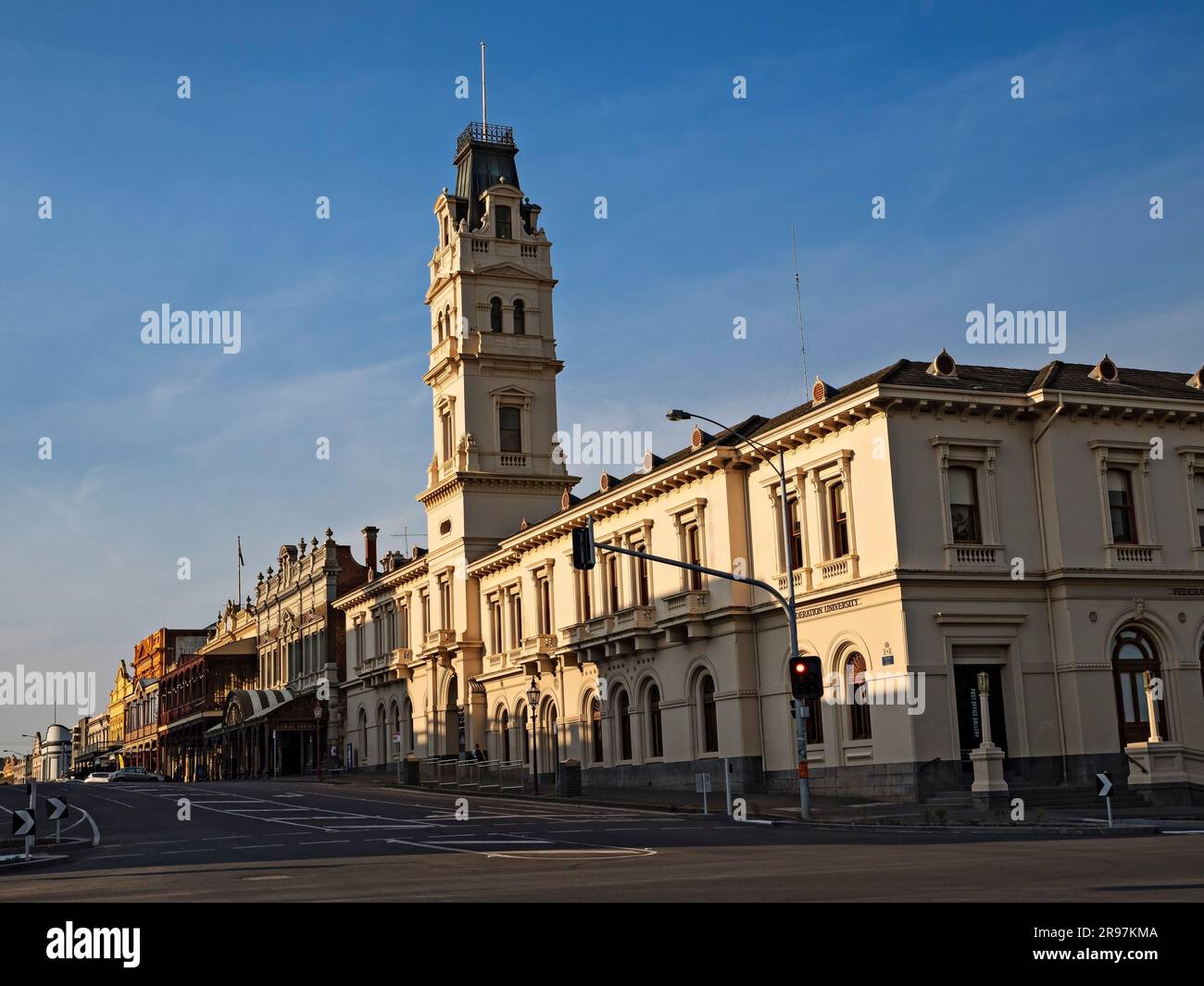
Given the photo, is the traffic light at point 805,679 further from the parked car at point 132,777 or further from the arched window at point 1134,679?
the parked car at point 132,777

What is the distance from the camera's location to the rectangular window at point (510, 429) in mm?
66375

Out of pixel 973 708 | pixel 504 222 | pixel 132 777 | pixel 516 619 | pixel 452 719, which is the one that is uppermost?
pixel 504 222

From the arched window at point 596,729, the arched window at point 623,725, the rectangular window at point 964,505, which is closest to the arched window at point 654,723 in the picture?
the arched window at point 623,725

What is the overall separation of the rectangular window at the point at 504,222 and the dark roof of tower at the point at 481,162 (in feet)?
3.36

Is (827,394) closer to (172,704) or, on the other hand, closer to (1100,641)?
(1100,641)

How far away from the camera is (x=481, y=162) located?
70375 millimetres

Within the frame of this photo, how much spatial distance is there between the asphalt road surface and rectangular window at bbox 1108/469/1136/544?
48.7 ft

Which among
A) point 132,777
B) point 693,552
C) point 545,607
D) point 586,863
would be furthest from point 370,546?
point 586,863

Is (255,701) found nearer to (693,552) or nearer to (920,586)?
(693,552)

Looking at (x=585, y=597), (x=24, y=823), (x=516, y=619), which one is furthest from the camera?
(x=516, y=619)

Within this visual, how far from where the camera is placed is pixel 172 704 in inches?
4904

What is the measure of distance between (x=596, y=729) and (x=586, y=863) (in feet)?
112

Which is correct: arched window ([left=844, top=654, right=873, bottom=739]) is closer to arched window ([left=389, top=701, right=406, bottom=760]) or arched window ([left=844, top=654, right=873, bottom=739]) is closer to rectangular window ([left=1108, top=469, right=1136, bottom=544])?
rectangular window ([left=1108, top=469, right=1136, bottom=544])
